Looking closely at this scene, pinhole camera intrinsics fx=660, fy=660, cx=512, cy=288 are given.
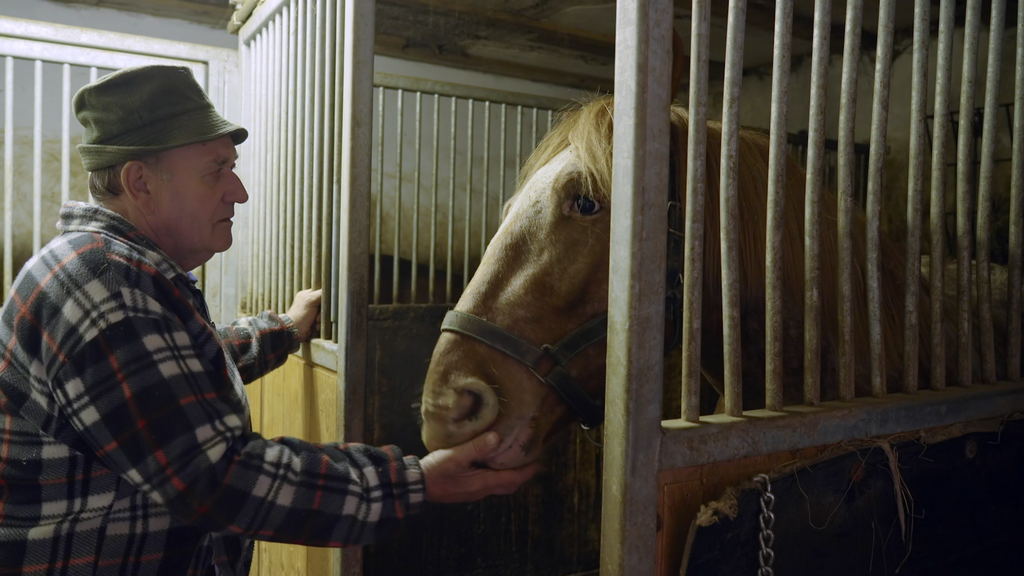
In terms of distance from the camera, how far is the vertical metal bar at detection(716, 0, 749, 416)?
3.12ft

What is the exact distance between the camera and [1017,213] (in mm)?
1268

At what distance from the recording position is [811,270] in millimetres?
1046

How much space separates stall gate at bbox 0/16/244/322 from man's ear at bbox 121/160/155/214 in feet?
4.58

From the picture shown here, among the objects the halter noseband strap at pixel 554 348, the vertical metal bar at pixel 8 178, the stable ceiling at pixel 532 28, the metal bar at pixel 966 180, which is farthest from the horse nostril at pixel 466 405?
the stable ceiling at pixel 532 28

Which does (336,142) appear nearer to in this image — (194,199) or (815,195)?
(194,199)

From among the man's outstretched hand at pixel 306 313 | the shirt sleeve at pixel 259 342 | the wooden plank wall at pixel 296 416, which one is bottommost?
the wooden plank wall at pixel 296 416

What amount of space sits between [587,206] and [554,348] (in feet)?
0.93

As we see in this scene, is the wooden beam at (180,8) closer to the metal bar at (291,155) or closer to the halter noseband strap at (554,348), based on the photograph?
the metal bar at (291,155)

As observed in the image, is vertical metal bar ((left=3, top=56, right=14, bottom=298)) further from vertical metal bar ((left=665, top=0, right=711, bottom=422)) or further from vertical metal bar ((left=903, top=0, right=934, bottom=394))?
vertical metal bar ((left=903, top=0, right=934, bottom=394))

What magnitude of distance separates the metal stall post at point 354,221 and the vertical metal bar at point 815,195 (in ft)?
3.03

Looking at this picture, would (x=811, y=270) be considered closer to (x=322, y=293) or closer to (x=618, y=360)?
(x=618, y=360)

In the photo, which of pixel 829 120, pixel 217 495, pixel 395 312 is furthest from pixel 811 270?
pixel 829 120

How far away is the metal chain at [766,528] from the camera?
0.93 m

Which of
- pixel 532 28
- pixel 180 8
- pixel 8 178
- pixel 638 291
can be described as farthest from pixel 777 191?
pixel 180 8
